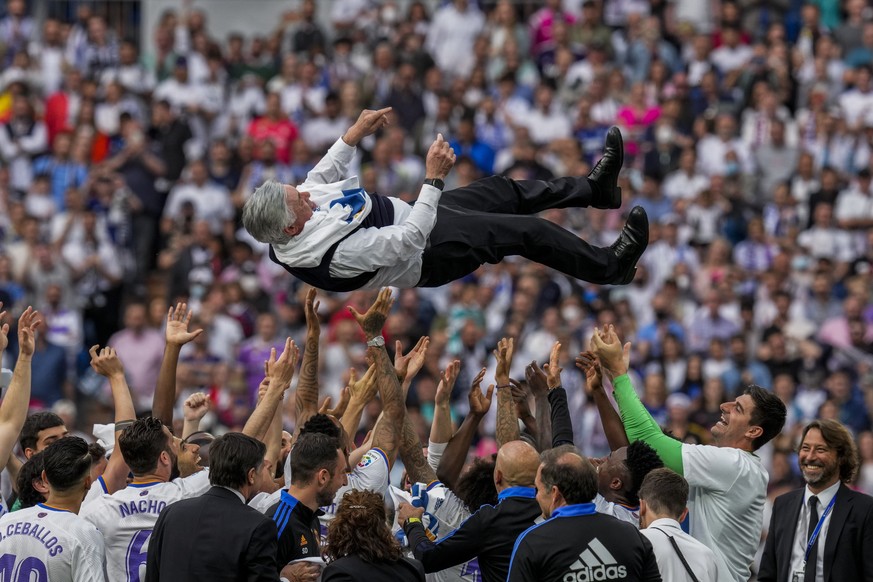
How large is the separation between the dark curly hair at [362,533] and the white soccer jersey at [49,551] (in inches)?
43.2

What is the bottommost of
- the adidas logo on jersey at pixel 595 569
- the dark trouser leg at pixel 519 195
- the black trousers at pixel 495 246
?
the adidas logo on jersey at pixel 595 569

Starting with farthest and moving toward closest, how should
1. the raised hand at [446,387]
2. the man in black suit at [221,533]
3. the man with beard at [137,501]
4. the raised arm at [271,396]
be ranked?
the raised hand at [446,387]
the raised arm at [271,396]
the man with beard at [137,501]
the man in black suit at [221,533]

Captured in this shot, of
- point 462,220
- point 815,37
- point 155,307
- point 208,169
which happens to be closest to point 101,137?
point 208,169

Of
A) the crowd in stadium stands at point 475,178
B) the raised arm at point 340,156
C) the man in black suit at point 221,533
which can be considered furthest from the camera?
the crowd in stadium stands at point 475,178

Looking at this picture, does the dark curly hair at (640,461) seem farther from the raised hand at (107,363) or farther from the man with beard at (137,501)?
the raised hand at (107,363)

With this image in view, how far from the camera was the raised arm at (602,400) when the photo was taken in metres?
7.93

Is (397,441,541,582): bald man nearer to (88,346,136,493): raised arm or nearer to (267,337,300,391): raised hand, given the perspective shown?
(267,337,300,391): raised hand

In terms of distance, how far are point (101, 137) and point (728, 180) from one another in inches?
297

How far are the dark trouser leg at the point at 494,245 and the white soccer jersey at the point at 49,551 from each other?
2.40 meters

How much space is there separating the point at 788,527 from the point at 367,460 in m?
2.26

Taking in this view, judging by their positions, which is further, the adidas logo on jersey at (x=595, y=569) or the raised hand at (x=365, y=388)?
the raised hand at (x=365, y=388)

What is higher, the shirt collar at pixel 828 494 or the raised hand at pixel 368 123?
the raised hand at pixel 368 123

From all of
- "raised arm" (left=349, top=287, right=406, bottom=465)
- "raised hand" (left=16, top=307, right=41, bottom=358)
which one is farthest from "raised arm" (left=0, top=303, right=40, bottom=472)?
"raised arm" (left=349, top=287, right=406, bottom=465)

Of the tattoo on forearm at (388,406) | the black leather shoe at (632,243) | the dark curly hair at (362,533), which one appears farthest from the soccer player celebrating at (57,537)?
the black leather shoe at (632,243)
